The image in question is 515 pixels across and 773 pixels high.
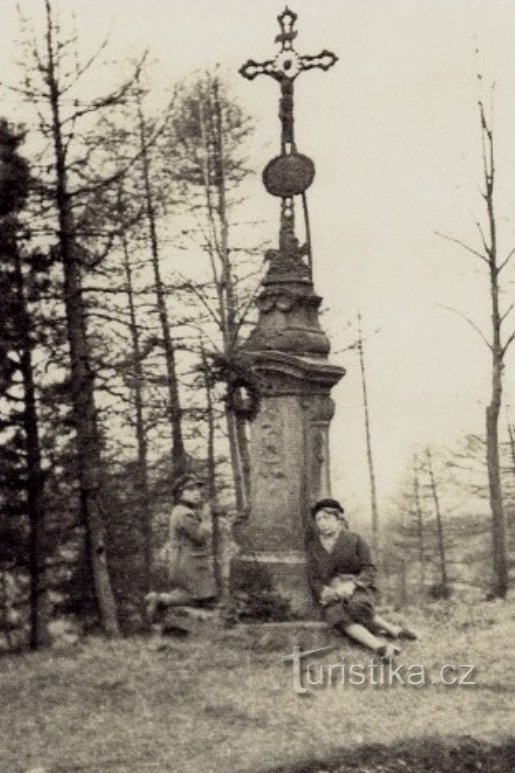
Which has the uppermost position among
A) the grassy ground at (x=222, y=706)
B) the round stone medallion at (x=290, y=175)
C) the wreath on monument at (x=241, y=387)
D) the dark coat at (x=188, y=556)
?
the round stone medallion at (x=290, y=175)

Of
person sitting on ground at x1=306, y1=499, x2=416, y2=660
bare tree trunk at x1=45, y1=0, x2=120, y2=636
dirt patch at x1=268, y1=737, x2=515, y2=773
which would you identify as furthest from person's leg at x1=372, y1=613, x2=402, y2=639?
bare tree trunk at x1=45, y1=0, x2=120, y2=636

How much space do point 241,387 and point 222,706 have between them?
424 centimetres

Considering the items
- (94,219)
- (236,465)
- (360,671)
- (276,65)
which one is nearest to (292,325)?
(276,65)

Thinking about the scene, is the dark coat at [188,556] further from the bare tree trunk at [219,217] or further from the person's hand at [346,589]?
the bare tree trunk at [219,217]

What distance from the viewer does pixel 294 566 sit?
10.9m

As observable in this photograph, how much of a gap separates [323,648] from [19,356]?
21.8 ft

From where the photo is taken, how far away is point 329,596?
32.8 ft

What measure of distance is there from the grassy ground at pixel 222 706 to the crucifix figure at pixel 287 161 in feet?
14.0

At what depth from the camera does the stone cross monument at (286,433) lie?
1099cm

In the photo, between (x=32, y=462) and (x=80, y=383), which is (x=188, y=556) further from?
(x=32, y=462)

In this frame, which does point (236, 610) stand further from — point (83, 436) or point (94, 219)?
point (94, 219)

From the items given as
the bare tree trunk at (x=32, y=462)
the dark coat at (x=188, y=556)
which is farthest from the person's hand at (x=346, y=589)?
the bare tree trunk at (x=32, y=462)

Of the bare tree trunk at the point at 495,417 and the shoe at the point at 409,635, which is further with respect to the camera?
the bare tree trunk at the point at 495,417

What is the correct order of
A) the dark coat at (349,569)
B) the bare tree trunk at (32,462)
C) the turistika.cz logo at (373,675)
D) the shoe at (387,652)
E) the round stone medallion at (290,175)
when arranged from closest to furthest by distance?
the turistika.cz logo at (373,675) < the shoe at (387,652) < the dark coat at (349,569) < the round stone medallion at (290,175) < the bare tree trunk at (32,462)
